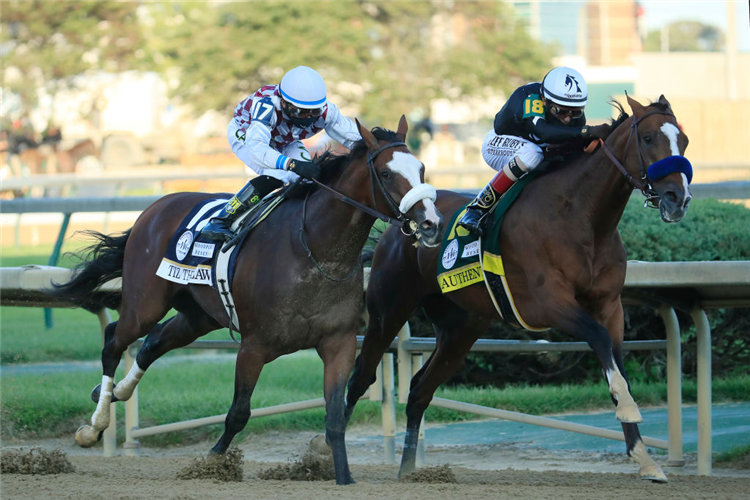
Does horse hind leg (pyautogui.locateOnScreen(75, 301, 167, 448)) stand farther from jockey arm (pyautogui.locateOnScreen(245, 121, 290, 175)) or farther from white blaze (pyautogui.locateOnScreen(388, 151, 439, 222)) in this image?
white blaze (pyautogui.locateOnScreen(388, 151, 439, 222))

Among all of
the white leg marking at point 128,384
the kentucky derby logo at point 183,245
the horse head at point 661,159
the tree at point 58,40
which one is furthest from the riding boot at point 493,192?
the tree at point 58,40

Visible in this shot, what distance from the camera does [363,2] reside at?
113 feet

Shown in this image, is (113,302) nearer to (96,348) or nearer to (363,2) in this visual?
(96,348)

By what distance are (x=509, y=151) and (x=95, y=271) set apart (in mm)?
2821

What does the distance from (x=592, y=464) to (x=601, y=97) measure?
4215 centimetres

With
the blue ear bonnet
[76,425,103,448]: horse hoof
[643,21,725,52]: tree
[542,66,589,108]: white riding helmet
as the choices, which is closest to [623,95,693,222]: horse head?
the blue ear bonnet

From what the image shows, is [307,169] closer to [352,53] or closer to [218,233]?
[218,233]

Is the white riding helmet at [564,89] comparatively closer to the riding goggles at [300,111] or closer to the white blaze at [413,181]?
the white blaze at [413,181]

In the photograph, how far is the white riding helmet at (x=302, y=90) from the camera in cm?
554

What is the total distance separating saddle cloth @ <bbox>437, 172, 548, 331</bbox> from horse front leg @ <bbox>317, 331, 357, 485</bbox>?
77 cm

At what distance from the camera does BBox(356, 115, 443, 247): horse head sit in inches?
187

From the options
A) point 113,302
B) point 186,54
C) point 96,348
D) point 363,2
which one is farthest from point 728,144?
point 113,302

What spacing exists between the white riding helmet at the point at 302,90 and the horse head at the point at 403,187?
0.47m

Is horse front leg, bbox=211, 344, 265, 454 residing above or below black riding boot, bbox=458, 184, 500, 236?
below
